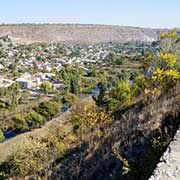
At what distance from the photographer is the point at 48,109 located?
35.3 meters

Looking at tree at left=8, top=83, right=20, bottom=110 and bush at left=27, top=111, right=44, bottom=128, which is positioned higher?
bush at left=27, top=111, right=44, bottom=128

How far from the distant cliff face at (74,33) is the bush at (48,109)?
108 m

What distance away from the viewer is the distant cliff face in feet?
501

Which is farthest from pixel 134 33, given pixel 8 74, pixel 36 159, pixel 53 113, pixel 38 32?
pixel 36 159

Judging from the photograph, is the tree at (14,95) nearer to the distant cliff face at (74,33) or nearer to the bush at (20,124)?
the bush at (20,124)

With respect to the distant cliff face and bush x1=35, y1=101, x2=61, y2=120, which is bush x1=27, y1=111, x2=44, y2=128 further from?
the distant cliff face

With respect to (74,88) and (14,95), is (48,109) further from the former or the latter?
(74,88)

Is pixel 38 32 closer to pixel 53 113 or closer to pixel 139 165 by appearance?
pixel 53 113

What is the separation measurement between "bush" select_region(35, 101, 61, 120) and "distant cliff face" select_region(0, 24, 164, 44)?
10793 cm

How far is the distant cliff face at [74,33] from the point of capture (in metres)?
153

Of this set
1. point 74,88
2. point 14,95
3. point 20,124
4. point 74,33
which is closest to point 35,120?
point 20,124

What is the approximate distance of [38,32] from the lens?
158 meters

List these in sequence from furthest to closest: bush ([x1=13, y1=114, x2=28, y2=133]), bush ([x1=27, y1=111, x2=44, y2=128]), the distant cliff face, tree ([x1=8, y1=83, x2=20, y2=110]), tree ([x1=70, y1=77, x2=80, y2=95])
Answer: the distant cliff face, tree ([x1=70, y1=77, x2=80, y2=95]), tree ([x1=8, y1=83, x2=20, y2=110]), bush ([x1=27, y1=111, x2=44, y2=128]), bush ([x1=13, y1=114, x2=28, y2=133])

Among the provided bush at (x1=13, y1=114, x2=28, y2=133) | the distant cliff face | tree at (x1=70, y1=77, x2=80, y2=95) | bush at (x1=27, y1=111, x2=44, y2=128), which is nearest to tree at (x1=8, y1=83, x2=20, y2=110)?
tree at (x1=70, y1=77, x2=80, y2=95)
